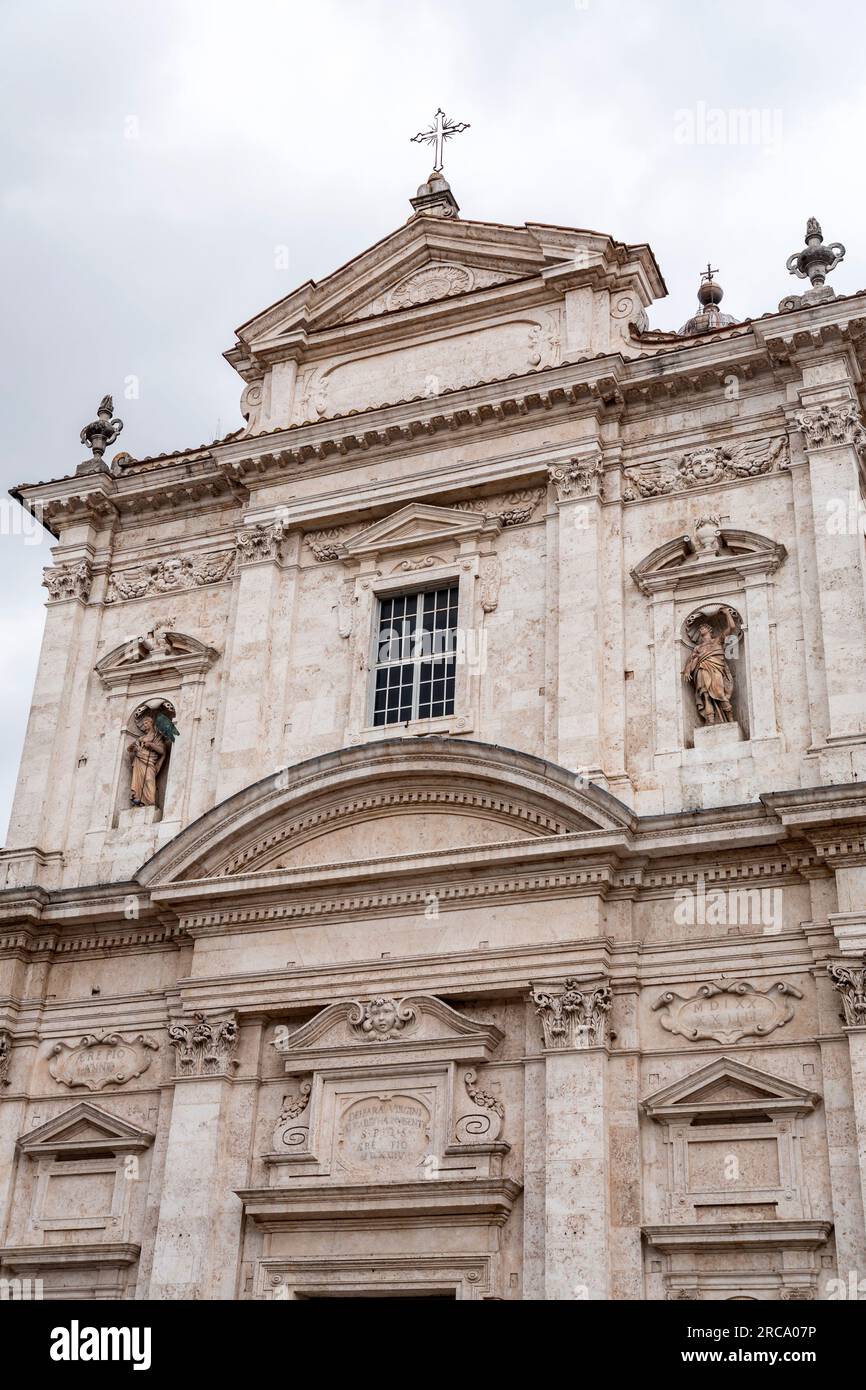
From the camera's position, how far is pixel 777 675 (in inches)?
663

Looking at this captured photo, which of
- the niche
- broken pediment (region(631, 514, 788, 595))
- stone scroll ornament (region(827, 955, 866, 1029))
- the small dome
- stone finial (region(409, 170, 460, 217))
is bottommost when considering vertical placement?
stone scroll ornament (region(827, 955, 866, 1029))

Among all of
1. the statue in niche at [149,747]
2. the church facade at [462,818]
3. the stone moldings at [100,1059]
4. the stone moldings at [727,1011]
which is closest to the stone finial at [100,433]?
the church facade at [462,818]

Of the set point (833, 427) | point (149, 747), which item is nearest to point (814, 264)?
point (833, 427)

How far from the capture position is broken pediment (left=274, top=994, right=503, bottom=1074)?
16.1 m

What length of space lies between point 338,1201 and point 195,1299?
166 centimetres

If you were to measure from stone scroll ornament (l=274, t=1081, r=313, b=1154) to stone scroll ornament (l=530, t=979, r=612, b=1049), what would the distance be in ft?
8.93

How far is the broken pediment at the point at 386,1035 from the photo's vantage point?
1608 centimetres

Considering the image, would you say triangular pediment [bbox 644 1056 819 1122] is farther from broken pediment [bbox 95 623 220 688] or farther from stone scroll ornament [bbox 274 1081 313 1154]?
broken pediment [bbox 95 623 220 688]

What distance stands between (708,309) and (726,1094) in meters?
16.9

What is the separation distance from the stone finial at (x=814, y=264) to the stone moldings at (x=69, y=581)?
962cm

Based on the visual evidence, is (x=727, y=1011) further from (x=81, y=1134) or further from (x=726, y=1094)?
(x=81, y=1134)

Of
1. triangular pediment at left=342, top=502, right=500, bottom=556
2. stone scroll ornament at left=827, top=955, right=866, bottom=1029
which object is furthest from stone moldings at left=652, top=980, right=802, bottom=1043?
triangular pediment at left=342, top=502, right=500, bottom=556

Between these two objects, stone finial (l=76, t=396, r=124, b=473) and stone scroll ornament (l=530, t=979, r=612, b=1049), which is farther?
stone finial (l=76, t=396, r=124, b=473)

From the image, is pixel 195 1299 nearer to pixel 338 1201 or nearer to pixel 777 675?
pixel 338 1201
